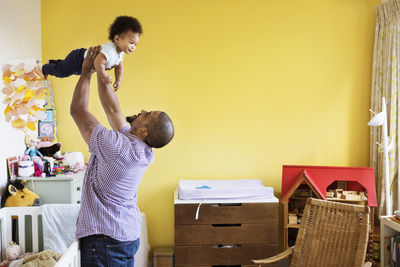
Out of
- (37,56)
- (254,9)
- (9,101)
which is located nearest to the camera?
(9,101)

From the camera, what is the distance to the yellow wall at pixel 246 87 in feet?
9.98


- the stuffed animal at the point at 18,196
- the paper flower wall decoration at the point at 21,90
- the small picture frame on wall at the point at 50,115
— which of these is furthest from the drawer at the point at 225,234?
the paper flower wall decoration at the point at 21,90

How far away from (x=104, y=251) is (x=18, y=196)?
4.04 ft

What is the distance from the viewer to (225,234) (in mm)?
2697

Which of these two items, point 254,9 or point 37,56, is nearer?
point 37,56

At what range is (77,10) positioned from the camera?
9.84 feet

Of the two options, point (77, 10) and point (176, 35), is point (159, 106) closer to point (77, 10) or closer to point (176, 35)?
point (176, 35)

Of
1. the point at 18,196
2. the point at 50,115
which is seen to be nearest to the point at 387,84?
the point at 50,115

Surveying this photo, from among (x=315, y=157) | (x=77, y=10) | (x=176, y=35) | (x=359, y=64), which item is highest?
(x=77, y=10)

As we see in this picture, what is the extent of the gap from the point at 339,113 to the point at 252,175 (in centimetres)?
97

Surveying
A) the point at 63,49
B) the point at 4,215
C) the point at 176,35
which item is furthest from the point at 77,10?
the point at 4,215

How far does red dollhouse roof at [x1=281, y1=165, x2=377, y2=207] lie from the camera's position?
273 centimetres

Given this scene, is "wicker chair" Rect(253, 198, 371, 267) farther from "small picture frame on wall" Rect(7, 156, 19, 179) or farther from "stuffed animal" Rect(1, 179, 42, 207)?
"small picture frame on wall" Rect(7, 156, 19, 179)

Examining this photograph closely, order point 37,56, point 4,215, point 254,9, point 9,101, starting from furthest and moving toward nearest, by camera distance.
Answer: point 254,9 → point 37,56 → point 4,215 → point 9,101
